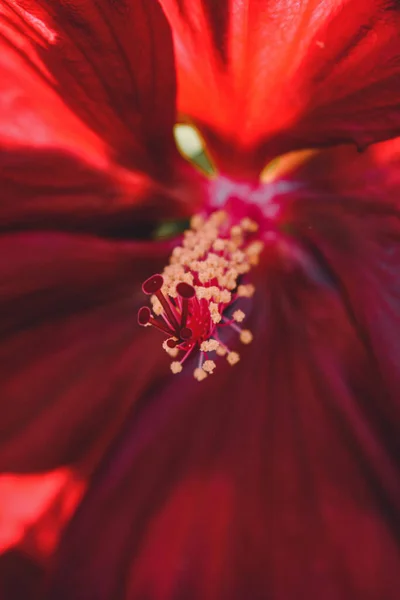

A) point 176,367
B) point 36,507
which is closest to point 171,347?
point 176,367

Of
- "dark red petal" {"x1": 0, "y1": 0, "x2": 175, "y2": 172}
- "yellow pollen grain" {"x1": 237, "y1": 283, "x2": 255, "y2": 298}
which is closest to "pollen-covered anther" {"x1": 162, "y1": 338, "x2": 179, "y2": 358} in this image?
"yellow pollen grain" {"x1": 237, "y1": 283, "x2": 255, "y2": 298}

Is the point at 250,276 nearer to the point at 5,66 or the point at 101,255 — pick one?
the point at 101,255

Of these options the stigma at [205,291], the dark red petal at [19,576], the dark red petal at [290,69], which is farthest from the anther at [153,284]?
the dark red petal at [19,576]

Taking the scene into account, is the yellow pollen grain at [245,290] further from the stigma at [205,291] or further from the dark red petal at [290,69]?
the dark red petal at [290,69]

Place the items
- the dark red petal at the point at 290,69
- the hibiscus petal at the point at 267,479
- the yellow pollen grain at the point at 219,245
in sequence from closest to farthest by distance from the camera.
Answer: the dark red petal at the point at 290,69
the hibiscus petal at the point at 267,479
the yellow pollen grain at the point at 219,245

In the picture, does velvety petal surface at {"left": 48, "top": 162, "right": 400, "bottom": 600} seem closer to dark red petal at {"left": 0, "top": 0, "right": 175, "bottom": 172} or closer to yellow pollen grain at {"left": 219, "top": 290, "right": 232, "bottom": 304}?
yellow pollen grain at {"left": 219, "top": 290, "right": 232, "bottom": 304}

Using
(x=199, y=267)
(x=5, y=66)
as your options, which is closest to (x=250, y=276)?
(x=199, y=267)

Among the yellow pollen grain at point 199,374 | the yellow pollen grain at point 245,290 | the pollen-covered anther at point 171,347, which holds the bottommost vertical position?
the yellow pollen grain at point 199,374
